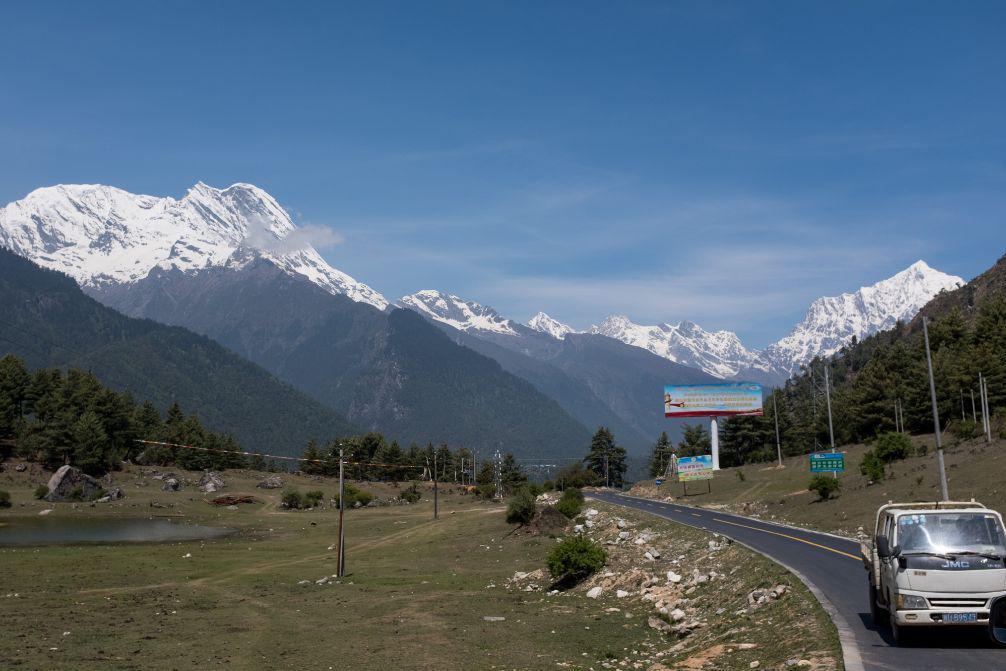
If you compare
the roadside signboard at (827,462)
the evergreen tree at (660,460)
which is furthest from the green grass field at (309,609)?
the evergreen tree at (660,460)

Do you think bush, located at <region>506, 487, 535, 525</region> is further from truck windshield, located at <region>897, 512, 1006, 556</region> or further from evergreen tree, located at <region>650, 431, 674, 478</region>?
evergreen tree, located at <region>650, 431, 674, 478</region>

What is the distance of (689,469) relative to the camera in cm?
9769

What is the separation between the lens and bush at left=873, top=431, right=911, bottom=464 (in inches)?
2938

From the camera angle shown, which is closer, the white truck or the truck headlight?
the white truck

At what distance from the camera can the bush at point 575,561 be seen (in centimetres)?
4250

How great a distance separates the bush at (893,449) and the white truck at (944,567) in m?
61.3

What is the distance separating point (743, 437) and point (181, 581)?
4743 inches

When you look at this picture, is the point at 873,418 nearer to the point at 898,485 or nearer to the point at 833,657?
the point at 898,485

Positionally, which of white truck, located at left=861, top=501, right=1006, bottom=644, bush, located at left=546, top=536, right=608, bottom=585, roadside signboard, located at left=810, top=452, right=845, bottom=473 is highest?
roadside signboard, located at left=810, top=452, right=845, bottom=473

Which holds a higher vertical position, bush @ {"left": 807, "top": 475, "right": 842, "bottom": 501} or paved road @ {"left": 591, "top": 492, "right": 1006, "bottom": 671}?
bush @ {"left": 807, "top": 475, "right": 842, "bottom": 501}

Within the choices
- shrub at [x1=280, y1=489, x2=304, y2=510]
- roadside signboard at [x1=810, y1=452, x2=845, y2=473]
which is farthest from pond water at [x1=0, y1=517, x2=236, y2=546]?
roadside signboard at [x1=810, y1=452, x2=845, y2=473]

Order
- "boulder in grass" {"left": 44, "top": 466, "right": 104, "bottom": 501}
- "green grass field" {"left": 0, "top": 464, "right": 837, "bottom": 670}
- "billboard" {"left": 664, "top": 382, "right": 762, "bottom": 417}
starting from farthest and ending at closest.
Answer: "billboard" {"left": 664, "top": 382, "right": 762, "bottom": 417}, "boulder in grass" {"left": 44, "top": 466, "right": 104, "bottom": 501}, "green grass field" {"left": 0, "top": 464, "right": 837, "bottom": 670}

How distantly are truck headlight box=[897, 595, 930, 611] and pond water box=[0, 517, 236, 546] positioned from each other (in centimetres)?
7235

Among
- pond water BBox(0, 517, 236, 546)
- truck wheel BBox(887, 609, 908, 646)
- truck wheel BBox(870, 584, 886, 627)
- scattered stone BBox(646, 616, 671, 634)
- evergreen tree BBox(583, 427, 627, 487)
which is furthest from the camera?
evergreen tree BBox(583, 427, 627, 487)
